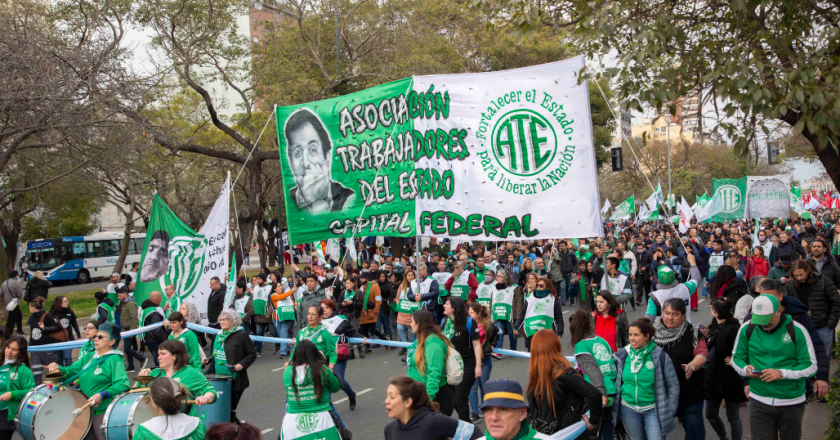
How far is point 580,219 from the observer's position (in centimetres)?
727

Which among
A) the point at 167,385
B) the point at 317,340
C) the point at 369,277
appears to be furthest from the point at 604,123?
the point at 167,385

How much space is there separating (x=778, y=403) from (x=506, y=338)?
8.47 m

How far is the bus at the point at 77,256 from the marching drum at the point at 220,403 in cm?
3134

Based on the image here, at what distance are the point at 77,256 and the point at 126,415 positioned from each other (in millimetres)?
36840

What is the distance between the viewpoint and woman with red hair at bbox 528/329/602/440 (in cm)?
475

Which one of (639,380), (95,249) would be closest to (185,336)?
(639,380)

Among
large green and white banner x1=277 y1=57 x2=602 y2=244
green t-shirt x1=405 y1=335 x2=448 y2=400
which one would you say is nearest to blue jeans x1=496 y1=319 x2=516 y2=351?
large green and white banner x1=277 y1=57 x2=602 y2=244

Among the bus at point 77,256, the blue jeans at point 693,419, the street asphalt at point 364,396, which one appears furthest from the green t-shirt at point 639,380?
the bus at point 77,256

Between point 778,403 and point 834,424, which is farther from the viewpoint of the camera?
point 834,424

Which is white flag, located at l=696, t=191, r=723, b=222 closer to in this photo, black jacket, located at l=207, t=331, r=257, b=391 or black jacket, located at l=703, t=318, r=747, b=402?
black jacket, located at l=703, t=318, r=747, b=402

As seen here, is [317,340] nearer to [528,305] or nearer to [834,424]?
[528,305]

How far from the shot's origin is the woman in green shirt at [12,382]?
6.65 m

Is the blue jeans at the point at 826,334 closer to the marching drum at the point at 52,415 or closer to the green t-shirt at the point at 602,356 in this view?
the green t-shirt at the point at 602,356

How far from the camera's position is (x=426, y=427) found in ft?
13.9
